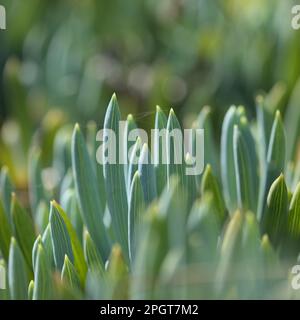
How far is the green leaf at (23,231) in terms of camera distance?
304mm

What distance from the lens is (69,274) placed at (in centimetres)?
27

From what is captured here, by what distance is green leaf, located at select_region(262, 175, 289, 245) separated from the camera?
28cm

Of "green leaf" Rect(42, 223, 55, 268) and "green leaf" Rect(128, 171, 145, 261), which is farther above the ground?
"green leaf" Rect(128, 171, 145, 261)

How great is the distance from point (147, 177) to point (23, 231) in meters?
0.07

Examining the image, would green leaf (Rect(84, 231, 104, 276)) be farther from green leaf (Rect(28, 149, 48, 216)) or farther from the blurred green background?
the blurred green background

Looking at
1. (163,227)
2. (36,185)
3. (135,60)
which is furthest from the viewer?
(135,60)

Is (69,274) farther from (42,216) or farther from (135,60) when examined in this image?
(135,60)

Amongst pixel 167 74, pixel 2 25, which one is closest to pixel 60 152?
pixel 2 25

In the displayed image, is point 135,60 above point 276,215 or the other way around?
above

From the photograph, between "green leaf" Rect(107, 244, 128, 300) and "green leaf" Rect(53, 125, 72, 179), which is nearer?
"green leaf" Rect(107, 244, 128, 300)

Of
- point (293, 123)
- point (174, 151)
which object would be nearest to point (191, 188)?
point (174, 151)

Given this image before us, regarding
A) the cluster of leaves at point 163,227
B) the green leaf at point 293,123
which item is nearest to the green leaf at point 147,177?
the cluster of leaves at point 163,227

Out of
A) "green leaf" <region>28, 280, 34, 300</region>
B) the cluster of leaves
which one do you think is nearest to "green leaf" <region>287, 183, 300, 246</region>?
the cluster of leaves

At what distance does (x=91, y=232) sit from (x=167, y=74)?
0.28 meters
